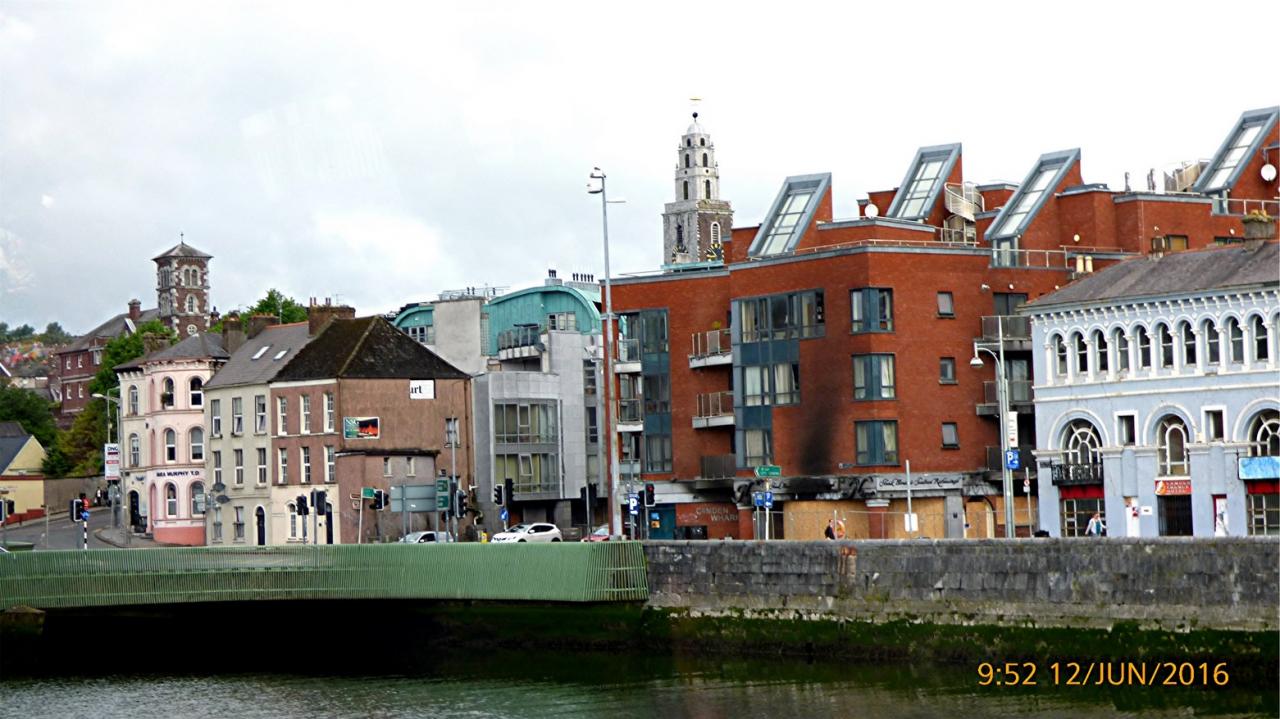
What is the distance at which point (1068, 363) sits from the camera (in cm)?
7431

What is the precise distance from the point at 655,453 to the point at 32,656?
28190 millimetres

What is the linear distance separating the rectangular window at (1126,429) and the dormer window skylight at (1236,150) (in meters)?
16.5

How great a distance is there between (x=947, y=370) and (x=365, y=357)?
3514cm

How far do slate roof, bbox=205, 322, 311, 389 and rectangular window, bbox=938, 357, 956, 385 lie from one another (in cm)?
3919

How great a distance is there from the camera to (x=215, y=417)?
11131 cm

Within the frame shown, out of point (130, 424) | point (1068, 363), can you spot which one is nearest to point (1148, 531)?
point (1068, 363)

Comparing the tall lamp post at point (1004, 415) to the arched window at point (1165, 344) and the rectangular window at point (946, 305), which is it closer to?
the rectangular window at point (946, 305)

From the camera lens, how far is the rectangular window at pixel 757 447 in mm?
82375

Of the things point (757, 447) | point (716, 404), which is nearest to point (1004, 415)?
point (757, 447)

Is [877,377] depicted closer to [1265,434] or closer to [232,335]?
[1265,434]

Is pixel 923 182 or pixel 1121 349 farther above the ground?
pixel 923 182

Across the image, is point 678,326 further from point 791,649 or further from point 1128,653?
point 1128,653

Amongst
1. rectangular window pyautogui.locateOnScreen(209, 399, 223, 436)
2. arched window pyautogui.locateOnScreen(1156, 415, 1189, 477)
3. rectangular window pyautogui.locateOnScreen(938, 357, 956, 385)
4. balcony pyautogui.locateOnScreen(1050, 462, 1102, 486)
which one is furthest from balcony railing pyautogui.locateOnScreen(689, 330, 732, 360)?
rectangular window pyautogui.locateOnScreen(209, 399, 223, 436)

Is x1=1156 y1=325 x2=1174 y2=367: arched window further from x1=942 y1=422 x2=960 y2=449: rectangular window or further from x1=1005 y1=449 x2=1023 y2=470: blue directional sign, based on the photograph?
x1=942 y1=422 x2=960 y2=449: rectangular window
